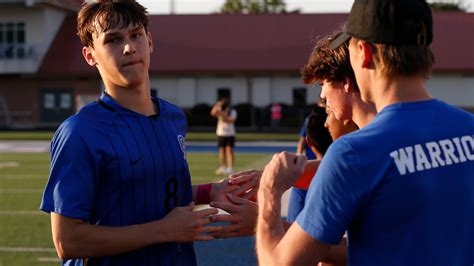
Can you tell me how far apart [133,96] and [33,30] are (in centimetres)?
4311

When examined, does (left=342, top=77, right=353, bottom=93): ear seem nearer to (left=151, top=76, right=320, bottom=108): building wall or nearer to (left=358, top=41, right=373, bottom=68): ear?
(left=358, top=41, right=373, bottom=68): ear

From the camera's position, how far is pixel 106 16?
3164 mm

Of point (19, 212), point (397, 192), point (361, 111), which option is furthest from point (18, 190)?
point (397, 192)

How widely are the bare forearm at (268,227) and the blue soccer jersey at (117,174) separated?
81 centimetres

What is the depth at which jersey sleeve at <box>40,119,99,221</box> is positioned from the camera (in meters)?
2.92

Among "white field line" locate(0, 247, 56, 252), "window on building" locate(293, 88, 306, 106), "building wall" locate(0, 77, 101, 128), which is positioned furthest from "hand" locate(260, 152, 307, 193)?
"building wall" locate(0, 77, 101, 128)

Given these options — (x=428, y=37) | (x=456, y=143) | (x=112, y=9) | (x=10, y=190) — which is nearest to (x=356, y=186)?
→ (x=456, y=143)

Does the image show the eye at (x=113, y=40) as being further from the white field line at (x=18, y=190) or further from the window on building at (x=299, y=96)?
the window on building at (x=299, y=96)

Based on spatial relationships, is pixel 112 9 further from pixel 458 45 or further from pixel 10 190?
pixel 458 45

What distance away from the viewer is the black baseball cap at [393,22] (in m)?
2.19

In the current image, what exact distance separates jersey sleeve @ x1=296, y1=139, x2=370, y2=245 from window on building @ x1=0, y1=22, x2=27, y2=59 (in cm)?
4421

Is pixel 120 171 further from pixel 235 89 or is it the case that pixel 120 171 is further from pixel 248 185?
pixel 235 89

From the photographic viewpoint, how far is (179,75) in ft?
138

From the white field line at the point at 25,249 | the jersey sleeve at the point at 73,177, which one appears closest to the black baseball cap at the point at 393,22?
the jersey sleeve at the point at 73,177
